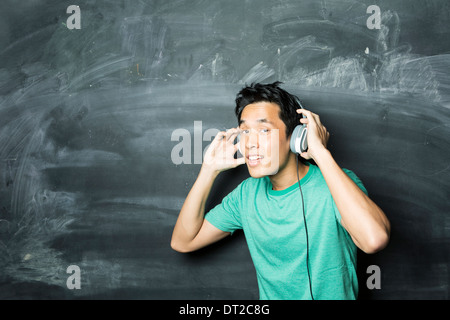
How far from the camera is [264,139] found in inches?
61.6

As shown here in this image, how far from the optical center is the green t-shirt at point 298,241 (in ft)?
4.85

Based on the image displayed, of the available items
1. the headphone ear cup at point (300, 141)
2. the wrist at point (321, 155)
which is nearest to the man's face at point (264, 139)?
the headphone ear cup at point (300, 141)

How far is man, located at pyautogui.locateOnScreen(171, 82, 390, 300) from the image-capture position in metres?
1.47

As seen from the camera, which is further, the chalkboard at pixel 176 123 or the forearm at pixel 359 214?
the chalkboard at pixel 176 123

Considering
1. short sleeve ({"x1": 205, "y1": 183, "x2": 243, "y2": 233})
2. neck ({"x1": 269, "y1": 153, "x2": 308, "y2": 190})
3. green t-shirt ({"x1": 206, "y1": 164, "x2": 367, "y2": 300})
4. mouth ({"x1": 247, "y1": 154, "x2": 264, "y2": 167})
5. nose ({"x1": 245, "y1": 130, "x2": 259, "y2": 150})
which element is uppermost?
nose ({"x1": 245, "y1": 130, "x2": 259, "y2": 150})

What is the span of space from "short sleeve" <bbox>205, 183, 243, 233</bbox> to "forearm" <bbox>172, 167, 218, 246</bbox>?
0.06 m

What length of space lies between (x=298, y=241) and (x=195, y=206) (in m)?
0.49

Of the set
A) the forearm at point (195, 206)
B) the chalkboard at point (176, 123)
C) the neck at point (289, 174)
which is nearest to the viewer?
the neck at point (289, 174)

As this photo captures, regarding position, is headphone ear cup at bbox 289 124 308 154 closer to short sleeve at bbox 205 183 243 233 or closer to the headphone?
the headphone

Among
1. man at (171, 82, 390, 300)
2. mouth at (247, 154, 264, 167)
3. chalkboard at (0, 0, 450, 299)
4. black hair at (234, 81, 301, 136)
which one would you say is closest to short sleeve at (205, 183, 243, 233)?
man at (171, 82, 390, 300)

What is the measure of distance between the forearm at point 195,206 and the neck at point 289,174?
0.30 m

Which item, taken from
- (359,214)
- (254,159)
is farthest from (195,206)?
(359,214)

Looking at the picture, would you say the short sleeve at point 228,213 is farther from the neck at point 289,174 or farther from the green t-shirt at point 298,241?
the neck at point 289,174
